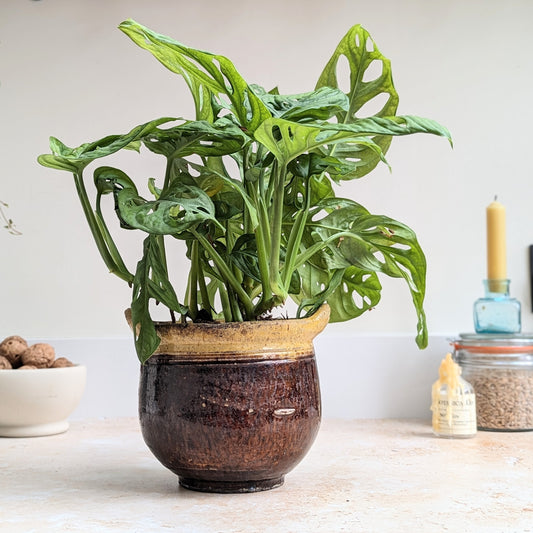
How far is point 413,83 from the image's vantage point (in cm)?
144

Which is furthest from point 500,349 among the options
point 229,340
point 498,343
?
point 229,340

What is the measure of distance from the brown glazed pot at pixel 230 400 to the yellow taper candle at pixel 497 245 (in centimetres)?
64

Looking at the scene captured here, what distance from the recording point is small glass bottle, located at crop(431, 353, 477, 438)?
3.80 feet

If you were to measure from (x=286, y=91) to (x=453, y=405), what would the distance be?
69 centimetres

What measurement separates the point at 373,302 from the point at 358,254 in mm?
129

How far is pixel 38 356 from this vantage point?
1.20m

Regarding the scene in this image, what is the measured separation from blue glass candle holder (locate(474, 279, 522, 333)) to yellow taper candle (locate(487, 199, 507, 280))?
0.05 feet

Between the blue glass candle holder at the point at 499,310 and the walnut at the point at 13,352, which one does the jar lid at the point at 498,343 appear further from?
the walnut at the point at 13,352

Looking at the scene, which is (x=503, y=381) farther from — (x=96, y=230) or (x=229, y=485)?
(x=96, y=230)

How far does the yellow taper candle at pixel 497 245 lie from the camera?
1.27 metres

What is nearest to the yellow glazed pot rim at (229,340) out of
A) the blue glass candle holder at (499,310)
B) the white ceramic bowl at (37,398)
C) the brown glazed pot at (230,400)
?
the brown glazed pot at (230,400)

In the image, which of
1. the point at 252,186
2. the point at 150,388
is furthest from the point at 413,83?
the point at 150,388

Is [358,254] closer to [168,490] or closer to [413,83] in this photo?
[168,490]

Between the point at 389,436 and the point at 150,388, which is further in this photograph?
the point at 389,436
